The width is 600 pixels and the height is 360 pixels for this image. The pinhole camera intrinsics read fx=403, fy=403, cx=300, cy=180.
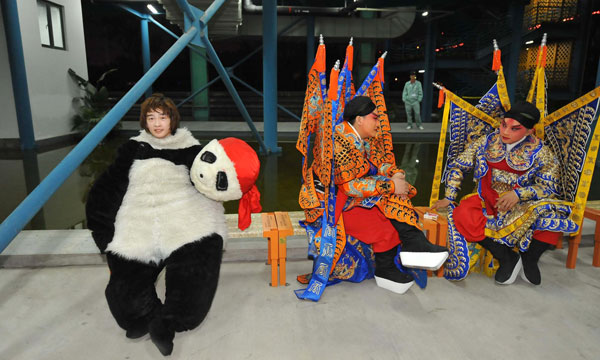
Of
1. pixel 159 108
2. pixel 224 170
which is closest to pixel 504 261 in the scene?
pixel 224 170

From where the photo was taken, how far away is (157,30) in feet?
53.7

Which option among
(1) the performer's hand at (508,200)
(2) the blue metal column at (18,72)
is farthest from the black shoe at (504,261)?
(2) the blue metal column at (18,72)

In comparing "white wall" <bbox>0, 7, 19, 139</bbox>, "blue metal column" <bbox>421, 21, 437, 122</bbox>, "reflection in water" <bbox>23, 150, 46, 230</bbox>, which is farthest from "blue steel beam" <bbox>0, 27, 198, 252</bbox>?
"blue metal column" <bbox>421, 21, 437, 122</bbox>

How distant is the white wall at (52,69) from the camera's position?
24.1 ft

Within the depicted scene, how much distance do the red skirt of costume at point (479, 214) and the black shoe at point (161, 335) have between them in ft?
5.66

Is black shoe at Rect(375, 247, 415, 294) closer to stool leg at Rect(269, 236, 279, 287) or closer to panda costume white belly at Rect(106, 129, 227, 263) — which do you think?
stool leg at Rect(269, 236, 279, 287)

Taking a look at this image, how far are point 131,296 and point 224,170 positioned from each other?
0.71m

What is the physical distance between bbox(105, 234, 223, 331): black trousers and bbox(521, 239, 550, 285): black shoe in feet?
6.01

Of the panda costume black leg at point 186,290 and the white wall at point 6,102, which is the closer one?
the panda costume black leg at point 186,290

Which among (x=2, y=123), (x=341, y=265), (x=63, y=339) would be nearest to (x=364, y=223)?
(x=341, y=265)

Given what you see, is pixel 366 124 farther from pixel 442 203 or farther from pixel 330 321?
pixel 330 321

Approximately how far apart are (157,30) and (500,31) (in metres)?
12.8

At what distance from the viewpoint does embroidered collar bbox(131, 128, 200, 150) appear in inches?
79.4

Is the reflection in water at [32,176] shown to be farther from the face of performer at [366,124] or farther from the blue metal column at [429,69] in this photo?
the blue metal column at [429,69]
